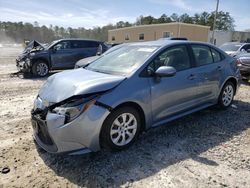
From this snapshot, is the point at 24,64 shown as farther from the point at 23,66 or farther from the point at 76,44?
the point at 76,44

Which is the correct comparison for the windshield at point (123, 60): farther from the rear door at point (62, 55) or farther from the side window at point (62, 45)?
the side window at point (62, 45)

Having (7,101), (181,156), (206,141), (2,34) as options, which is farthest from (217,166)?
(2,34)

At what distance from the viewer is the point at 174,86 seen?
13.7 ft

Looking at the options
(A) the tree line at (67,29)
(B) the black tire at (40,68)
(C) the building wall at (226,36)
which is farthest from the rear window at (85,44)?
(A) the tree line at (67,29)

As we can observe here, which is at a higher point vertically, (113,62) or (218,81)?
(113,62)

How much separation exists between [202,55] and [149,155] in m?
2.47

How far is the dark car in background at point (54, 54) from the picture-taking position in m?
10.7

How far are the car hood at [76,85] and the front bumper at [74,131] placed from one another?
0.26 meters

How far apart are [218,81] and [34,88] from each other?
225 inches

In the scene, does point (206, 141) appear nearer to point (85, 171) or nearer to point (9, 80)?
point (85, 171)

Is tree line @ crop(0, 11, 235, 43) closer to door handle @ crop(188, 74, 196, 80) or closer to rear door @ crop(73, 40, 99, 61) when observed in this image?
rear door @ crop(73, 40, 99, 61)

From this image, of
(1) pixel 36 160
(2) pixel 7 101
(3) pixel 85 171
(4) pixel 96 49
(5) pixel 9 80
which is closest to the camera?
(3) pixel 85 171

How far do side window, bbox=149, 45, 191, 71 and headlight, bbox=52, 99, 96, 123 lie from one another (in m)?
1.30

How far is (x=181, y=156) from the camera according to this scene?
3.57 meters
